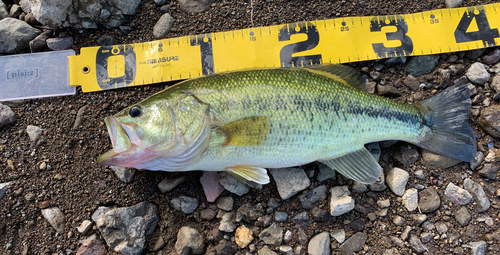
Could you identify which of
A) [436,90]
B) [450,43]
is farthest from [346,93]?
[450,43]

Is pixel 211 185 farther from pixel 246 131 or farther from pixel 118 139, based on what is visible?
pixel 118 139

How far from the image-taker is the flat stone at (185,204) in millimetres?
2771

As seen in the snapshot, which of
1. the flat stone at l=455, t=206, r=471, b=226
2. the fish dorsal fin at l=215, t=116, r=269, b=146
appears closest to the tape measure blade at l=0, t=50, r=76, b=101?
the fish dorsal fin at l=215, t=116, r=269, b=146

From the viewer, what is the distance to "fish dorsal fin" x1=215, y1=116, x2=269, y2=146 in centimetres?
236

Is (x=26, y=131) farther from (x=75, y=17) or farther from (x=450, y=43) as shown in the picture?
(x=450, y=43)

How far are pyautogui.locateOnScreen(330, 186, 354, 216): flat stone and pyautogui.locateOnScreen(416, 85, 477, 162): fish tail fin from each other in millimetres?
935

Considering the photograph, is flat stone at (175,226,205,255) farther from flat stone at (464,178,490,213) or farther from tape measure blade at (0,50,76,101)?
flat stone at (464,178,490,213)

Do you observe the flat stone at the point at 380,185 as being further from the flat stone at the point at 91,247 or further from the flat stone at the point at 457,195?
the flat stone at the point at 91,247

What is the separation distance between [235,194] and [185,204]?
527 mm

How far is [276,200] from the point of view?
2799mm

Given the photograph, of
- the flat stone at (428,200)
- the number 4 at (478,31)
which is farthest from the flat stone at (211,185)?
the number 4 at (478,31)

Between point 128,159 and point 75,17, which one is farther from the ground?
point 75,17

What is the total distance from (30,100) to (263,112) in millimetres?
2737

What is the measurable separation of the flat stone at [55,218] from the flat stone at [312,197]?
→ 8.10 ft
